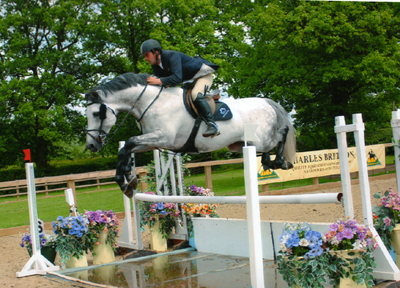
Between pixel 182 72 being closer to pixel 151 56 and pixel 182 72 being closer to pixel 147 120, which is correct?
pixel 151 56

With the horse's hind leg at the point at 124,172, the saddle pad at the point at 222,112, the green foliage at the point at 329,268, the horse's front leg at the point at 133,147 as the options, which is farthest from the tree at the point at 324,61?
the green foliage at the point at 329,268

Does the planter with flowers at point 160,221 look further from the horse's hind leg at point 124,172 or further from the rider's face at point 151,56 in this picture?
the rider's face at point 151,56

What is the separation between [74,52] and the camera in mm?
18125

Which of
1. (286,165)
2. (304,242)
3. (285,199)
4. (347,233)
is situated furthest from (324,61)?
(304,242)

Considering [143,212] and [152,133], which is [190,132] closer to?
[152,133]

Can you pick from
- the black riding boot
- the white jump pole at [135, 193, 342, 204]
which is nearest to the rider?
the black riding boot

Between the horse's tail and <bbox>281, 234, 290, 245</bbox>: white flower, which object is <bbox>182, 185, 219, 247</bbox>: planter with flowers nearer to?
the horse's tail

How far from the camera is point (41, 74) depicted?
17.5 m

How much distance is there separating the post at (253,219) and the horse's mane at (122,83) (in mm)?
1507

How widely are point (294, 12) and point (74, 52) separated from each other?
1021 cm

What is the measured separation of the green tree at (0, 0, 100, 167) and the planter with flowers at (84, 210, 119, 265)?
42.1 feet

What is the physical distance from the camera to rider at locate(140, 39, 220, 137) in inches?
131

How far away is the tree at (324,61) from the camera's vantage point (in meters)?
12.3

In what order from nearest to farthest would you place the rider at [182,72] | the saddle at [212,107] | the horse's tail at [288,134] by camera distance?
the rider at [182,72] → the saddle at [212,107] → the horse's tail at [288,134]
